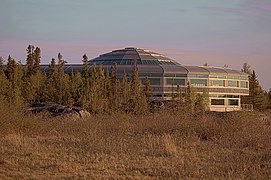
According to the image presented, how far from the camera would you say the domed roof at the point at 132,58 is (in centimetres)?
7969

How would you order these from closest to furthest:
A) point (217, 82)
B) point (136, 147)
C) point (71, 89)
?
1. point (136, 147)
2. point (71, 89)
3. point (217, 82)

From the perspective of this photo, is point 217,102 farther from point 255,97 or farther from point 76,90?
point 76,90

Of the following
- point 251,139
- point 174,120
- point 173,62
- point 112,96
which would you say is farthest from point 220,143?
point 173,62

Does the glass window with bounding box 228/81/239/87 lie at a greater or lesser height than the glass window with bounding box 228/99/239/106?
greater

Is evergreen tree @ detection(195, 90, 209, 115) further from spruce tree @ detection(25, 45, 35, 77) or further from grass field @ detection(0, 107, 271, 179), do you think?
spruce tree @ detection(25, 45, 35, 77)

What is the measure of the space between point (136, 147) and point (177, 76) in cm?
5680

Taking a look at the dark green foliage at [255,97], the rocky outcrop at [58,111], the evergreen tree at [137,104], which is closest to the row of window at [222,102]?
the dark green foliage at [255,97]

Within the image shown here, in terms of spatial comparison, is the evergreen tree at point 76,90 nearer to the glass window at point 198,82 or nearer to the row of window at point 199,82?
the row of window at point 199,82

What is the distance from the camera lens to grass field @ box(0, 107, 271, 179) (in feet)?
43.1

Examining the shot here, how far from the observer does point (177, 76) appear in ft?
245

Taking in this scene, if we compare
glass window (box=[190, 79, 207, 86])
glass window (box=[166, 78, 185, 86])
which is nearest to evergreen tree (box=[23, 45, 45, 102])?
glass window (box=[166, 78, 185, 86])

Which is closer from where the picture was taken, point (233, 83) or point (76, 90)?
point (76, 90)

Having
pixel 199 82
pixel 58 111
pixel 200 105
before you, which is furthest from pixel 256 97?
pixel 58 111

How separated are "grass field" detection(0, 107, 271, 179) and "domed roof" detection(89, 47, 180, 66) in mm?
51723
